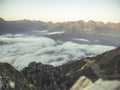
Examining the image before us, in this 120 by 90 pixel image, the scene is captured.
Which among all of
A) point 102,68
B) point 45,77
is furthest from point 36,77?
point 102,68

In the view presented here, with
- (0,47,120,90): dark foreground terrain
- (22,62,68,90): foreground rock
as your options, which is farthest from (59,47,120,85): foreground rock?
(22,62,68,90): foreground rock

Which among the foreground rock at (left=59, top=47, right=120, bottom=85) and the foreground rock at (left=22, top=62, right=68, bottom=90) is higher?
the foreground rock at (left=22, top=62, right=68, bottom=90)

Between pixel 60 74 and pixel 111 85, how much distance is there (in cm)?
4806

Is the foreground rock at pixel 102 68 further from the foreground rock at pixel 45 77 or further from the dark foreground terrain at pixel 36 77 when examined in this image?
the foreground rock at pixel 45 77

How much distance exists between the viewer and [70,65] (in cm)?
19900

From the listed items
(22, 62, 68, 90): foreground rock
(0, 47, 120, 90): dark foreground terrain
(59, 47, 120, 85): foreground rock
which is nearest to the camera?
(0, 47, 120, 90): dark foreground terrain

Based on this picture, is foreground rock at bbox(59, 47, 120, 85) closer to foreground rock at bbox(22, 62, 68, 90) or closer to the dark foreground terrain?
the dark foreground terrain

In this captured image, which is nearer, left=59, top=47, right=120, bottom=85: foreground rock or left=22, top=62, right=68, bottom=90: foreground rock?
left=22, top=62, right=68, bottom=90: foreground rock

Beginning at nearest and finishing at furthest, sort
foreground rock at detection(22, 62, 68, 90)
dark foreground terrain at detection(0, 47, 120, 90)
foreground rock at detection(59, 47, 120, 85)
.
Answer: dark foreground terrain at detection(0, 47, 120, 90), foreground rock at detection(22, 62, 68, 90), foreground rock at detection(59, 47, 120, 85)

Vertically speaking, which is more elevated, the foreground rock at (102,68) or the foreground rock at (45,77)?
the foreground rock at (45,77)

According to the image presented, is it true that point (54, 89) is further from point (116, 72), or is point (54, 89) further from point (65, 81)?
point (116, 72)

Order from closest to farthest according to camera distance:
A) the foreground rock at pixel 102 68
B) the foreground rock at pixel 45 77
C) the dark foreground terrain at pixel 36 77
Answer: the dark foreground terrain at pixel 36 77 < the foreground rock at pixel 45 77 < the foreground rock at pixel 102 68

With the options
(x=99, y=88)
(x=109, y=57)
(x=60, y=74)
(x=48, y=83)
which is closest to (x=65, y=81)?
(x=60, y=74)

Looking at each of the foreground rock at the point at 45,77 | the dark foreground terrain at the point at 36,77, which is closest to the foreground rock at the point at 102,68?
the dark foreground terrain at the point at 36,77
